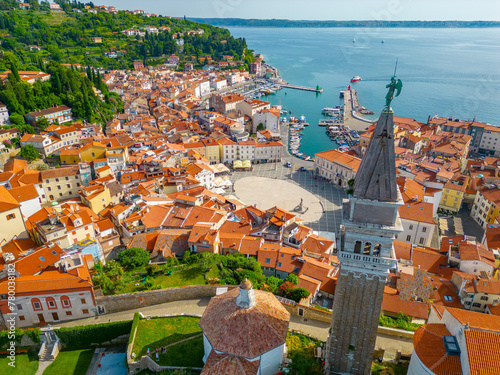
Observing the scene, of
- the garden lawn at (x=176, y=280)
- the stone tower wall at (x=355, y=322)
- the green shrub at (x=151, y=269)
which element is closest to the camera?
the stone tower wall at (x=355, y=322)

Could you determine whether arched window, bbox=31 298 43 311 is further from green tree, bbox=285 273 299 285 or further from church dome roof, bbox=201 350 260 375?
green tree, bbox=285 273 299 285

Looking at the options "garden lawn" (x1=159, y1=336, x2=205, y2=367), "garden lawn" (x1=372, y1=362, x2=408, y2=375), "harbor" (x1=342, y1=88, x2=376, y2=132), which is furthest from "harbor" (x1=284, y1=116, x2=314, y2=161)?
"garden lawn" (x1=372, y1=362, x2=408, y2=375)

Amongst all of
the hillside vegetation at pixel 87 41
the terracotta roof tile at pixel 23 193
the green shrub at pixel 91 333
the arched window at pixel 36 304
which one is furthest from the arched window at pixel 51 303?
the hillside vegetation at pixel 87 41

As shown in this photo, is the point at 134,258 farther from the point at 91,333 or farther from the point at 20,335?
the point at 20,335

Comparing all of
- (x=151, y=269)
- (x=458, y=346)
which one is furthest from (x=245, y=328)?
(x=151, y=269)

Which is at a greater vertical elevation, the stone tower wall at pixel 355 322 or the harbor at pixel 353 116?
the stone tower wall at pixel 355 322

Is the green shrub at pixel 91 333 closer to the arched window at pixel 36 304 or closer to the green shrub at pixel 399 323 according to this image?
the arched window at pixel 36 304

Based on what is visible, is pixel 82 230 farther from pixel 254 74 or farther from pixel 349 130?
pixel 254 74
